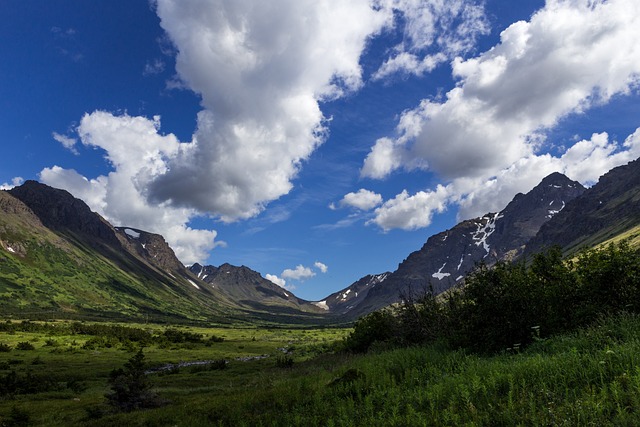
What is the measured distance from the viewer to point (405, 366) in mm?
16875

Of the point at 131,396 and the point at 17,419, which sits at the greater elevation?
the point at 17,419

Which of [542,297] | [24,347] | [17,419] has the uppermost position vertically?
[24,347]

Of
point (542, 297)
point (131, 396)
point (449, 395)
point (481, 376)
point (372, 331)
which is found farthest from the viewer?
point (372, 331)

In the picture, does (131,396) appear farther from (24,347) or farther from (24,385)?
(24,347)

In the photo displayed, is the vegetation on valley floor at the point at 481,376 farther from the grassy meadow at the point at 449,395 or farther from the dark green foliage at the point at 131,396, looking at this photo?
the dark green foliage at the point at 131,396

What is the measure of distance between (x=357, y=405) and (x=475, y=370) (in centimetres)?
422

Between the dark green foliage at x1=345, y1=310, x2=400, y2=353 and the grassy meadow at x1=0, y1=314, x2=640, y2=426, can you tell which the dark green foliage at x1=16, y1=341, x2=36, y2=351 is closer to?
the grassy meadow at x1=0, y1=314, x2=640, y2=426

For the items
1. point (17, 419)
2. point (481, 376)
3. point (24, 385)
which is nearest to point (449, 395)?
point (481, 376)

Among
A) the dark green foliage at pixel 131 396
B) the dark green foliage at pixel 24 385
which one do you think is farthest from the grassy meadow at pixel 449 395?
the dark green foliage at pixel 24 385

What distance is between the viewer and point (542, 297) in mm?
17375

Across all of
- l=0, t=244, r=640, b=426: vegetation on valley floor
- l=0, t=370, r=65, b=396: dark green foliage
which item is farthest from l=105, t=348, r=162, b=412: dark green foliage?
l=0, t=370, r=65, b=396: dark green foliage

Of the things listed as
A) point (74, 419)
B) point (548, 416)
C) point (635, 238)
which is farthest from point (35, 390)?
point (635, 238)

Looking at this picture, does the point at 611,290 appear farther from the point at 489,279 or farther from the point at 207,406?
the point at 207,406

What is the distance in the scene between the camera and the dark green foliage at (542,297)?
51.0 ft
